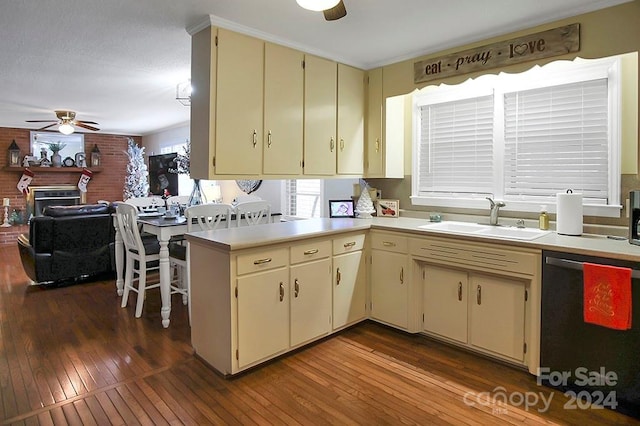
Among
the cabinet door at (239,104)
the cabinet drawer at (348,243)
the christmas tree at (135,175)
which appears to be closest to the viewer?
the cabinet door at (239,104)

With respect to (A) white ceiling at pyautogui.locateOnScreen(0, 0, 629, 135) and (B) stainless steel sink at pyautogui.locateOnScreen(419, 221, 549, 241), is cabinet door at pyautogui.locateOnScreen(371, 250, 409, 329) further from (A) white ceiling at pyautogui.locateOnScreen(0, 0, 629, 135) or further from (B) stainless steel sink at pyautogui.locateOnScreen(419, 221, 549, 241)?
(A) white ceiling at pyautogui.locateOnScreen(0, 0, 629, 135)

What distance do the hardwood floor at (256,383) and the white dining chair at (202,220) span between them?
66cm

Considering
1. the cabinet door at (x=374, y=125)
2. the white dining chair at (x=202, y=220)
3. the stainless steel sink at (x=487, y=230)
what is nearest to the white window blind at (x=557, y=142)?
the stainless steel sink at (x=487, y=230)

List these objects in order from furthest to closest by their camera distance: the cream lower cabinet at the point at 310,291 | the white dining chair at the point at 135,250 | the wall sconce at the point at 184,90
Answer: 1. the wall sconce at the point at 184,90
2. the white dining chair at the point at 135,250
3. the cream lower cabinet at the point at 310,291

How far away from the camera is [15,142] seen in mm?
8047

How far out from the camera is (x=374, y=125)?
3.76 metres

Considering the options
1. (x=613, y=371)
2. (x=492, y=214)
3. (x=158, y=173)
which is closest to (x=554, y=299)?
(x=613, y=371)

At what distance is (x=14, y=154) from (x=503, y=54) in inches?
358

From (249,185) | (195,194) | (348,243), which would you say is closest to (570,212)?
(348,243)

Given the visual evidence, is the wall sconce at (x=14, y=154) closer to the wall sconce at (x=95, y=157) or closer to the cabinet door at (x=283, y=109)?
the wall sconce at (x=95, y=157)

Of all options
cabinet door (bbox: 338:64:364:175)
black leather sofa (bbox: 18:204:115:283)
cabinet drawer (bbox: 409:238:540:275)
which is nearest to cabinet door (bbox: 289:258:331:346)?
cabinet drawer (bbox: 409:238:540:275)

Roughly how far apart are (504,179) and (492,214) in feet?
1.04

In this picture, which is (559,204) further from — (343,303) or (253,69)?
(253,69)

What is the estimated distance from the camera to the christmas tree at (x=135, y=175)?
29.9 ft
